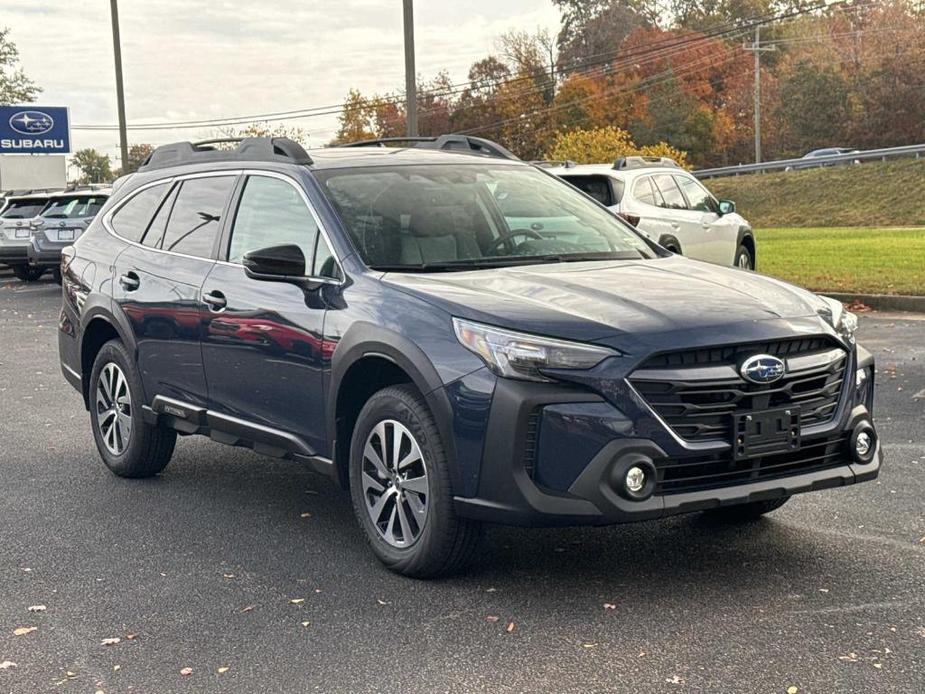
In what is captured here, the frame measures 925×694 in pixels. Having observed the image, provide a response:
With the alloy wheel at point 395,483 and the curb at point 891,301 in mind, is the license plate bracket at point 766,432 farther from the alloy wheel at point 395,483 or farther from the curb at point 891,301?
the curb at point 891,301

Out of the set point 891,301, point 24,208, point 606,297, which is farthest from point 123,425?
point 24,208

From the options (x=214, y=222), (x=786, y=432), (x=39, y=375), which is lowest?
(x=39, y=375)

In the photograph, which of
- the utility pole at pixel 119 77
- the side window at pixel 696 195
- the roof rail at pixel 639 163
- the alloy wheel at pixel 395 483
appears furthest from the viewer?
the utility pole at pixel 119 77

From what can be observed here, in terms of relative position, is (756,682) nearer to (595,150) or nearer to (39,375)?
(39,375)

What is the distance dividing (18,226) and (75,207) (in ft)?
6.21

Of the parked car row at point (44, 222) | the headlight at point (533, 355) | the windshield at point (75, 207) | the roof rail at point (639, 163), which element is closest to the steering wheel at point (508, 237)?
the headlight at point (533, 355)

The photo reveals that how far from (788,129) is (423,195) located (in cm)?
6870

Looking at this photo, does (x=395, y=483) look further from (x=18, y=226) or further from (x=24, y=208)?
(x=24, y=208)

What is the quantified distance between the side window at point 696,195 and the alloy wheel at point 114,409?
32.5ft

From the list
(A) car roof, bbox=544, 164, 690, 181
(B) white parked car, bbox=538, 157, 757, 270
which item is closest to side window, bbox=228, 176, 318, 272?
(B) white parked car, bbox=538, 157, 757, 270

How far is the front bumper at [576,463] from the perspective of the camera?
4.57 meters

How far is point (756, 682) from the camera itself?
13.1 feet

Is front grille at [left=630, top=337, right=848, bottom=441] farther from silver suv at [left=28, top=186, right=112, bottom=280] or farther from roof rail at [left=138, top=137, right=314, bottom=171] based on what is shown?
silver suv at [left=28, top=186, right=112, bottom=280]

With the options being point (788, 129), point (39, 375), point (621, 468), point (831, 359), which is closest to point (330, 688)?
point (621, 468)
